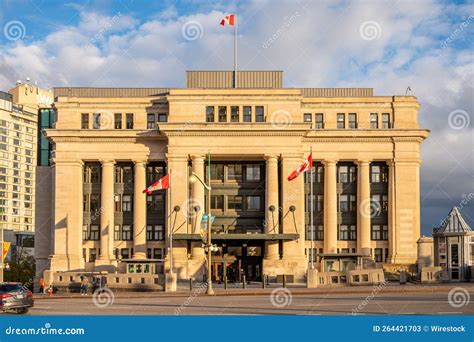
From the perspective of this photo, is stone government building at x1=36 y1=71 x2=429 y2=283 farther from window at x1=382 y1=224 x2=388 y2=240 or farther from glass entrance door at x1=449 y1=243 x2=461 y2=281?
glass entrance door at x1=449 y1=243 x2=461 y2=281

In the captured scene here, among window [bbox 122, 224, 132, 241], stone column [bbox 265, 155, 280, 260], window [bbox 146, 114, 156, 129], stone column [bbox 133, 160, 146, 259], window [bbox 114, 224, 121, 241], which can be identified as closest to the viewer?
stone column [bbox 265, 155, 280, 260]

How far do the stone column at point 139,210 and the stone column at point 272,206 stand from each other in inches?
559

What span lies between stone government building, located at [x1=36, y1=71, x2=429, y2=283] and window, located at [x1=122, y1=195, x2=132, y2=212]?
0.16 metres

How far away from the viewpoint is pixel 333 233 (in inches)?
3479

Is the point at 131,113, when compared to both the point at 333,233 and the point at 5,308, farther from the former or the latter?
the point at 5,308

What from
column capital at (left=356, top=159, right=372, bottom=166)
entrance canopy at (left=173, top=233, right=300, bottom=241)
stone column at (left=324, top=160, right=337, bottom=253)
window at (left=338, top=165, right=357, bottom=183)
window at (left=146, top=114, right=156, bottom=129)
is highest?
window at (left=146, top=114, right=156, bottom=129)

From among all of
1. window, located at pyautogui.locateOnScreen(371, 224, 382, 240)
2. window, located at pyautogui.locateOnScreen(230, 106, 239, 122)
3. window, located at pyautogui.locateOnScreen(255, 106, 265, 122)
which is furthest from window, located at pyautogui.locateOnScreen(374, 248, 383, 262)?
window, located at pyautogui.locateOnScreen(230, 106, 239, 122)

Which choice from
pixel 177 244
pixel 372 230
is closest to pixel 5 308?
pixel 177 244

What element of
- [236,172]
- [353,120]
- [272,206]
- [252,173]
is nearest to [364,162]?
[353,120]

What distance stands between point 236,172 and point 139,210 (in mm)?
11921

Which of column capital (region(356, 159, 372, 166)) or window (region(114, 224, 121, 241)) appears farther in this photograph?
window (region(114, 224, 121, 241))

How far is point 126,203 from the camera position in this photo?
90.6 metres

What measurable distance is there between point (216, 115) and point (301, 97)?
9.79 m

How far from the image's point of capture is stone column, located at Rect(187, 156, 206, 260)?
84188 mm
